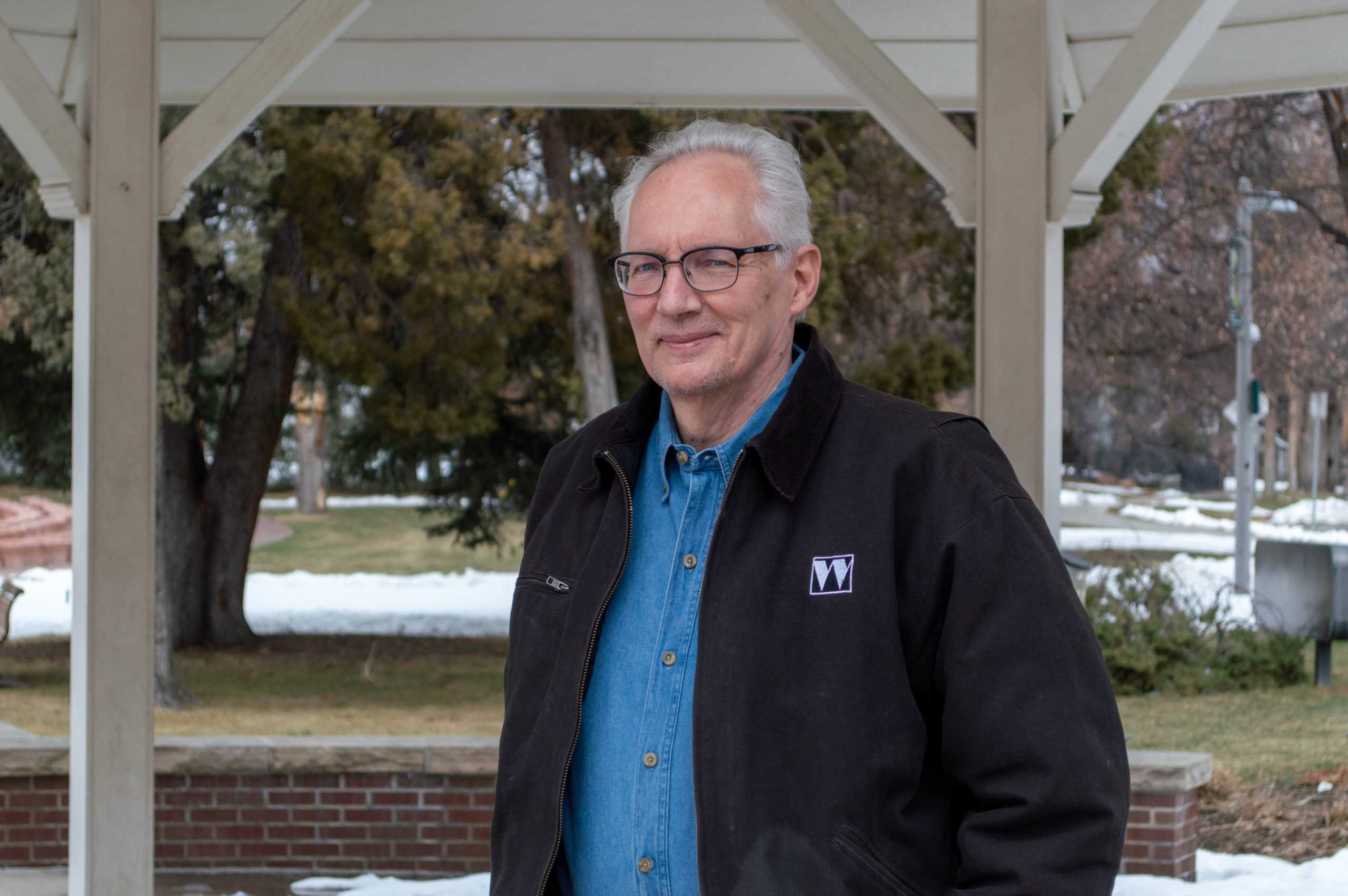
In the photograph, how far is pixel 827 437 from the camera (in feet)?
5.01

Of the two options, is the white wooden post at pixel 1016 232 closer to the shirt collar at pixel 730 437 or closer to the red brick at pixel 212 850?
the shirt collar at pixel 730 437

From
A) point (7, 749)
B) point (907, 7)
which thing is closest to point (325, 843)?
point (7, 749)

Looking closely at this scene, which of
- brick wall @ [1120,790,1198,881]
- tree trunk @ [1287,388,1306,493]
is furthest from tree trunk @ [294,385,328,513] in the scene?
brick wall @ [1120,790,1198,881]

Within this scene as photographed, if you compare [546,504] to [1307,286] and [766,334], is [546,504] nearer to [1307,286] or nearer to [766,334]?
[766,334]

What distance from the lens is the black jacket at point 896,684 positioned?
135 cm

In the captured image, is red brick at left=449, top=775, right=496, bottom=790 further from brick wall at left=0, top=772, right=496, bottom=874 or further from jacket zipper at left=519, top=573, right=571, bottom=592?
jacket zipper at left=519, top=573, right=571, bottom=592

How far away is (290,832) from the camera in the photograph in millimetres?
5266

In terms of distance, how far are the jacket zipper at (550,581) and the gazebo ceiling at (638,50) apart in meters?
3.16

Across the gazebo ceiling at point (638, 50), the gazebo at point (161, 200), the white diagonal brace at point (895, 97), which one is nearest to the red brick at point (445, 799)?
the gazebo at point (161, 200)

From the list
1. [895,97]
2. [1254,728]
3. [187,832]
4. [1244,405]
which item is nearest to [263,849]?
[187,832]

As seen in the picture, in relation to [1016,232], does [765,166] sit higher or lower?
lower

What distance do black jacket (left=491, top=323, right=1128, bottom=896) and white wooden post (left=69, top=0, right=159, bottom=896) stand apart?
2.26 m

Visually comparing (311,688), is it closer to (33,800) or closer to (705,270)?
(33,800)

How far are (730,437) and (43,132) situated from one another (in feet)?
7.61
